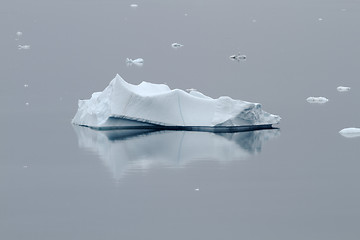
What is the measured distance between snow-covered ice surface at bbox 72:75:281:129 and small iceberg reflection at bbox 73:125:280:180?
0.60 ft

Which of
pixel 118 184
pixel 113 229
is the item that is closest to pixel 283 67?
pixel 118 184

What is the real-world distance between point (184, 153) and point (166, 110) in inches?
53.2

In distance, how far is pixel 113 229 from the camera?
38.0 feet

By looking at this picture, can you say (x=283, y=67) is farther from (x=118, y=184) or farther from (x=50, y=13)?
(x=50, y=13)

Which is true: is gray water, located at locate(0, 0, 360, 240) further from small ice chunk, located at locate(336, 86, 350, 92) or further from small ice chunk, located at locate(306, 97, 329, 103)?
small ice chunk, located at locate(306, 97, 329, 103)

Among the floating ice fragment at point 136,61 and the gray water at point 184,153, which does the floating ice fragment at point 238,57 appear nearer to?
the gray water at point 184,153

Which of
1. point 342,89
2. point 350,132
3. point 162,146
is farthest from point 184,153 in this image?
point 342,89

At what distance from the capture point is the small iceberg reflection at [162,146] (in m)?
14.5

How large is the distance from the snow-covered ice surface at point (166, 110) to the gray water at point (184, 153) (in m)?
0.28

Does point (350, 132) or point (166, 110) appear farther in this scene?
point (350, 132)

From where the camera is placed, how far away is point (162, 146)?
15.3 meters

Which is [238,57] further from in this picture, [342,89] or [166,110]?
[166,110]

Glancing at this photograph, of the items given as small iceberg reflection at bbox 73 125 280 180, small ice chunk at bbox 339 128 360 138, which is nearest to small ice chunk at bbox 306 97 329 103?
small ice chunk at bbox 339 128 360 138

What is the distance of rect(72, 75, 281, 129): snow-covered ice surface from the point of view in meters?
15.9
